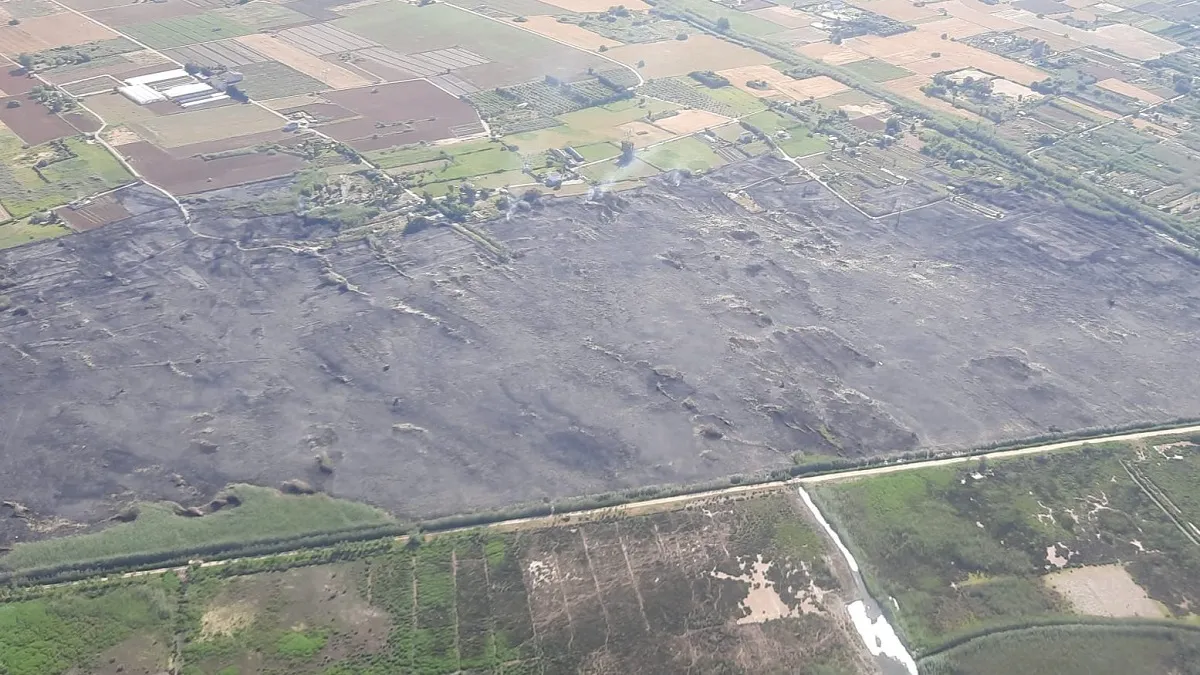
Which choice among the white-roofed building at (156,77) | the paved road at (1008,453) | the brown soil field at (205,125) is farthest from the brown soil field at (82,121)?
the paved road at (1008,453)

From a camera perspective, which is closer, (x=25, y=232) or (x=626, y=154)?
(x=25, y=232)

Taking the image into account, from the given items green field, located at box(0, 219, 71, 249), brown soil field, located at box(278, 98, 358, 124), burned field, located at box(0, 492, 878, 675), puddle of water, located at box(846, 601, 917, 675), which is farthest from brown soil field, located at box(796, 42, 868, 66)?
green field, located at box(0, 219, 71, 249)

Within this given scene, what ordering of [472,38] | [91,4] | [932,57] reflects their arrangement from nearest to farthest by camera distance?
1. [472,38]
2. [932,57]
3. [91,4]

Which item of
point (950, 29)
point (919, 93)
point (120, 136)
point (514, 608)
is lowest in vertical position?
point (120, 136)

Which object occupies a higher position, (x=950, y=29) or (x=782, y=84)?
(x=950, y=29)

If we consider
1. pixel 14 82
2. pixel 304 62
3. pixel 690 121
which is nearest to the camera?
pixel 14 82

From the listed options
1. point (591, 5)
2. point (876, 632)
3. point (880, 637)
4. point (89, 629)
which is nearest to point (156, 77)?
point (591, 5)

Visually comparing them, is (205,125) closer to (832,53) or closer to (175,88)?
(175,88)
